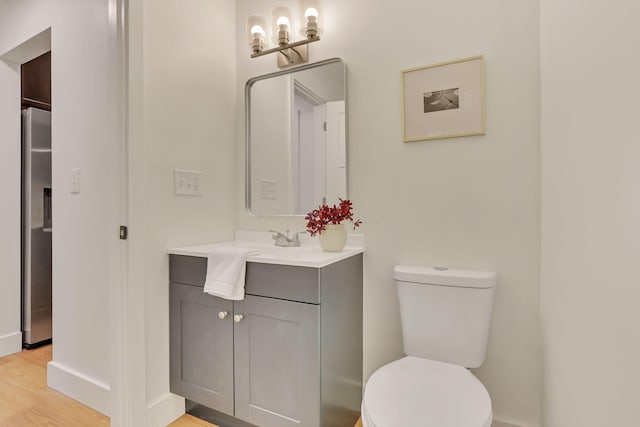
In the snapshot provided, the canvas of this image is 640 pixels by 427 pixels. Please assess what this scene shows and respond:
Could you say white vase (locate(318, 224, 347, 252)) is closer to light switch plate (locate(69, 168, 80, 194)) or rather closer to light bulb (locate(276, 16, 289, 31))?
light bulb (locate(276, 16, 289, 31))

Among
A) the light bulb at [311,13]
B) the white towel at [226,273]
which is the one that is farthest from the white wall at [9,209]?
the light bulb at [311,13]

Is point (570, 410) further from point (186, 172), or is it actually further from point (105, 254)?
point (105, 254)

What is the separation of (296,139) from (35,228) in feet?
6.54

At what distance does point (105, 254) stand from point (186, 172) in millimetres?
547

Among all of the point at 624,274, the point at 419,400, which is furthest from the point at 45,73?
the point at 624,274

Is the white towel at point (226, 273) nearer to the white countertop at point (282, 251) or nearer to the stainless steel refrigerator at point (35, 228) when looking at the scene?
the white countertop at point (282, 251)

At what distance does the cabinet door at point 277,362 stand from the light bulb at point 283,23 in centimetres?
139

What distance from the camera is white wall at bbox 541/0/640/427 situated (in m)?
0.55

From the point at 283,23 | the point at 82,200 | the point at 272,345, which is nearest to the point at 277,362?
the point at 272,345

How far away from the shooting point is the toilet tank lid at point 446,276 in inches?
50.3

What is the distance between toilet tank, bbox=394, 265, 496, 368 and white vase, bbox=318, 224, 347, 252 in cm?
32

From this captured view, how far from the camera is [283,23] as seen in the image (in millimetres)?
1737

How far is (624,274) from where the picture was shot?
0.57m

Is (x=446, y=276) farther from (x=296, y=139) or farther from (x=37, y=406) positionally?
(x=37, y=406)
